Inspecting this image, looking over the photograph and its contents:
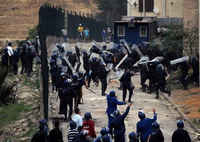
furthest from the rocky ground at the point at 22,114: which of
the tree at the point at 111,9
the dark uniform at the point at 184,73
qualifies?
the tree at the point at 111,9

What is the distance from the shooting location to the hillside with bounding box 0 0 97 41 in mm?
86250

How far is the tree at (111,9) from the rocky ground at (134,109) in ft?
164

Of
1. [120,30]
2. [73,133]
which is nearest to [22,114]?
[73,133]

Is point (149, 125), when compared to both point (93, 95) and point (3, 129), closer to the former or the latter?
point (3, 129)

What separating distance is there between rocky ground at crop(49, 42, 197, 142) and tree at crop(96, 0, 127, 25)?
5008cm

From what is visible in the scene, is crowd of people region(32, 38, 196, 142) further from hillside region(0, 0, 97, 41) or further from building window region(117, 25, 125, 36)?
hillside region(0, 0, 97, 41)

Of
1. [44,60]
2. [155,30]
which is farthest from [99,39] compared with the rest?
[44,60]

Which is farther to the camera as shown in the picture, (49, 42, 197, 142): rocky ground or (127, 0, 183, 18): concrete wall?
(127, 0, 183, 18): concrete wall

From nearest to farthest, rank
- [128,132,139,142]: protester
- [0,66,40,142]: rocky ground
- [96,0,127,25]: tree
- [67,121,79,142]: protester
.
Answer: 1. [128,132,139,142]: protester
2. [67,121,79,142]: protester
3. [0,66,40,142]: rocky ground
4. [96,0,127,25]: tree

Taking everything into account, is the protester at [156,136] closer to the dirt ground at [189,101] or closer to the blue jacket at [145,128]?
the blue jacket at [145,128]

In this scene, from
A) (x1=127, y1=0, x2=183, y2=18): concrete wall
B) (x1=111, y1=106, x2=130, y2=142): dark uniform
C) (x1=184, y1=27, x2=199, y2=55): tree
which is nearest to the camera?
(x1=111, y1=106, x2=130, y2=142): dark uniform

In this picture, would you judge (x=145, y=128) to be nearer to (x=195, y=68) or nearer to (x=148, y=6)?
(x=195, y=68)

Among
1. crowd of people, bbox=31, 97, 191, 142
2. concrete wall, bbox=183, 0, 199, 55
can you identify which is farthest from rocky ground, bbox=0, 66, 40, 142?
concrete wall, bbox=183, 0, 199, 55

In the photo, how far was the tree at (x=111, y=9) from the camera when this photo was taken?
8331 centimetres
